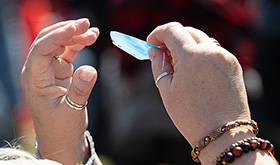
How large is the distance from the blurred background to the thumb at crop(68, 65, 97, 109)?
173cm

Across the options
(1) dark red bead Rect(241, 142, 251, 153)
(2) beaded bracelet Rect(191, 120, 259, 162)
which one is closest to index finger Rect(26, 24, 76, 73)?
(2) beaded bracelet Rect(191, 120, 259, 162)

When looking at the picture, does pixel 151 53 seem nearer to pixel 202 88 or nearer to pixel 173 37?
pixel 173 37

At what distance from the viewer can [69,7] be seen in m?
4.59

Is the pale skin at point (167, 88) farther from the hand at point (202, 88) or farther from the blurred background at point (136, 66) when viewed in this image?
the blurred background at point (136, 66)

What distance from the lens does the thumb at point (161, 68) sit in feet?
3.94

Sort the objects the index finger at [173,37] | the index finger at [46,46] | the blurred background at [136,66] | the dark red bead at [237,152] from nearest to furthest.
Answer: the dark red bead at [237,152] → the index finger at [173,37] → the index finger at [46,46] → the blurred background at [136,66]

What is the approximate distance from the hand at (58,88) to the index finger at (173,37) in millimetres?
332

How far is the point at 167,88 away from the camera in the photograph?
3.88 feet

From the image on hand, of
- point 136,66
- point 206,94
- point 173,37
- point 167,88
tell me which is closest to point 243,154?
point 206,94

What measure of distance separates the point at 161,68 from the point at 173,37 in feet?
0.39

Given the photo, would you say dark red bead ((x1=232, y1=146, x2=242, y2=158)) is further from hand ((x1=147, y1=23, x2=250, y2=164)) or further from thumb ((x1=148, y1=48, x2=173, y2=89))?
thumb ((x1=148, y1=48, x2=173, y2=89))

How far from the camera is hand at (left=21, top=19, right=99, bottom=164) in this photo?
138 cm

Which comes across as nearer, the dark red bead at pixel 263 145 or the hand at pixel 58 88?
the dark red bead at pixel 263 145

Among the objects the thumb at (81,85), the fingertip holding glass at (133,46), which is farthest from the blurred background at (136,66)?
the fingertip holding glass at (133,46)
